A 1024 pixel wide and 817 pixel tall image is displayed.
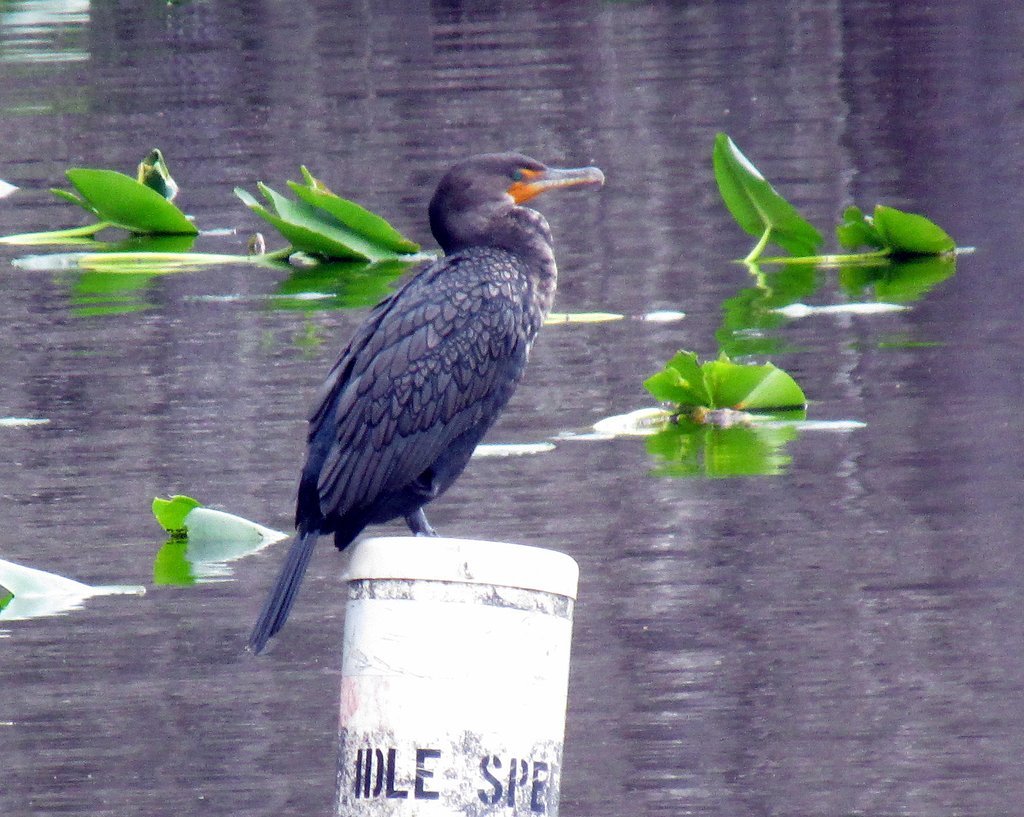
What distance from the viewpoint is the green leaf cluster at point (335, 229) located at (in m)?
7.69

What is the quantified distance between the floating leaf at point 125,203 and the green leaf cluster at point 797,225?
2.12 meters

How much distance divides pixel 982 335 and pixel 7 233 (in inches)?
169

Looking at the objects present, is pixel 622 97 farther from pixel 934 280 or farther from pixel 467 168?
pixel 467 168

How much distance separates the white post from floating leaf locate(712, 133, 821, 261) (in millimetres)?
4374

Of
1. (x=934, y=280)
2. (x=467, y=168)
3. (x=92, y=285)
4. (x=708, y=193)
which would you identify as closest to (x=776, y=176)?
(x=708, y=193)

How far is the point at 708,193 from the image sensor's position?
930 cm

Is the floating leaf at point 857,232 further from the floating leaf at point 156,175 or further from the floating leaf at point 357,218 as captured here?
the floating leaf at point 156,175

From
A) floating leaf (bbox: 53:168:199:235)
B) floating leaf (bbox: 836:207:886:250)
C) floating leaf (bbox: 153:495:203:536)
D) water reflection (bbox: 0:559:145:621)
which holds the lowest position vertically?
water reflection (bbox: 0:559:145:621)

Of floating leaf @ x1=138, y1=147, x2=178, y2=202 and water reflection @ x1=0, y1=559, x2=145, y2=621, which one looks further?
floating leaf @ x1=138, y1=147, x2=178, y2=202

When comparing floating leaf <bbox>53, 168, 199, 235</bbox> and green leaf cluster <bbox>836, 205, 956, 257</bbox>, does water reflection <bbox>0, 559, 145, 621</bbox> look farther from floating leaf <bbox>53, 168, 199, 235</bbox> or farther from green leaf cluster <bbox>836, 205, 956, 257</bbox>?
green leaf cluster <bbox>836, 205, 956, 257</bbox>

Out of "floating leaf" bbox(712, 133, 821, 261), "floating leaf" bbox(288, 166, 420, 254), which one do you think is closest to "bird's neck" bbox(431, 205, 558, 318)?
"floating leaf" bbox(712, 133, 821, 261)

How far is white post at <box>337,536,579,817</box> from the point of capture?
9.66ft

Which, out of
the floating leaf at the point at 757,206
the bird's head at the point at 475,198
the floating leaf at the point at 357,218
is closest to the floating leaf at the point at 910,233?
the floating leaf at the point at 757,206

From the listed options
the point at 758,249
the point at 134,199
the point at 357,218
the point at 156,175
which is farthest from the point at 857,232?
the point at 156,175
